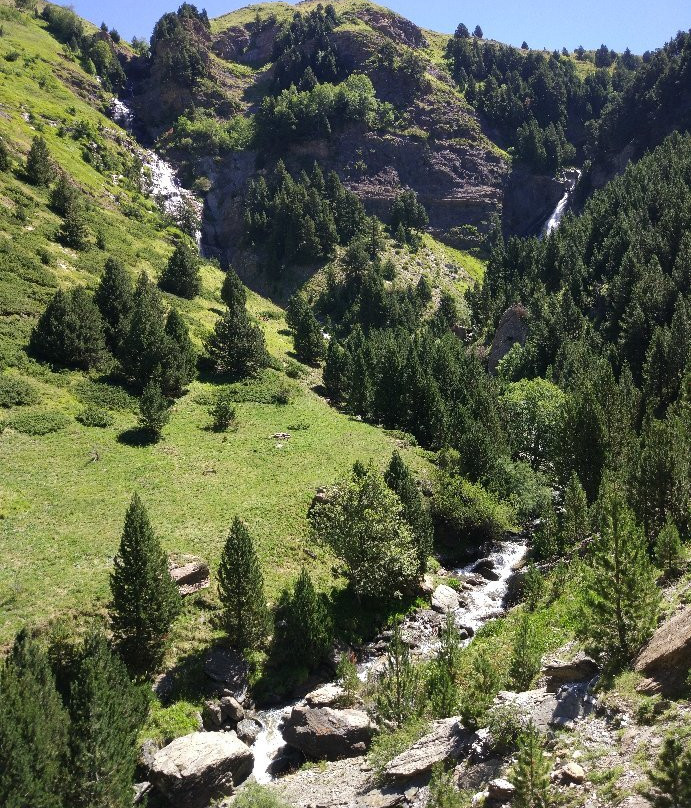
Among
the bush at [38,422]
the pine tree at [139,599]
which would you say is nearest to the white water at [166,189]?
the bush at [38,422]

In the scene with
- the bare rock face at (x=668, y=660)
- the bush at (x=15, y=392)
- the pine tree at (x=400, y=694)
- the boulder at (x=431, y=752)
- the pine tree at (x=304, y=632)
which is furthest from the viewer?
the bush at (x=15, y=392)

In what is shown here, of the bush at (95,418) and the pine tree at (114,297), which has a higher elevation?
the pine tree at (114,297)

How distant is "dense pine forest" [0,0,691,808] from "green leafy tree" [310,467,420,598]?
26 centimetres

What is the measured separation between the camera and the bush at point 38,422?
4797 centimetres

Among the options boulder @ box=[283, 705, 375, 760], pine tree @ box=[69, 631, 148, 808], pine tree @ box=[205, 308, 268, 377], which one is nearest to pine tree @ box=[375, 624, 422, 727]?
boulder @ box=[283, 705, 375, 760]

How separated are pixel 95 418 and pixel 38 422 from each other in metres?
5.00

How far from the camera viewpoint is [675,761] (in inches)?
512

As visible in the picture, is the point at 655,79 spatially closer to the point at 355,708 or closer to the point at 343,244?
the point at 343,244

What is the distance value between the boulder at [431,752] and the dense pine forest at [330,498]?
219mm

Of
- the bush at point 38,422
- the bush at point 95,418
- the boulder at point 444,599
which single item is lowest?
the boulder at point 444,599

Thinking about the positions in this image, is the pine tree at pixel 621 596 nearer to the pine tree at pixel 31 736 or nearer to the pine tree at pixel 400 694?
the pine tree at pixel 400 694

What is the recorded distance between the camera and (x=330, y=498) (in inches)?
1690

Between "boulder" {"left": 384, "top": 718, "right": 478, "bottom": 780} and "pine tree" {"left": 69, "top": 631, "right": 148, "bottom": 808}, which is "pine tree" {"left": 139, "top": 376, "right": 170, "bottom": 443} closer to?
"pine tree" {"left": 69, "top": 631, "right": 148, "bottom": 808}

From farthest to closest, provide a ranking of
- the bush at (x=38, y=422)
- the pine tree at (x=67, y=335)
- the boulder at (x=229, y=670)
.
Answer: the pine tree at (x=67, y=335), the bush at (x=38, y=422), the boulder at (x=229, y=670)
